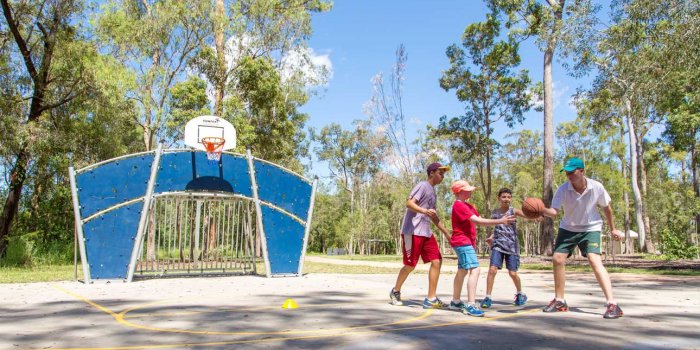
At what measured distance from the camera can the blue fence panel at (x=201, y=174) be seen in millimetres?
11492

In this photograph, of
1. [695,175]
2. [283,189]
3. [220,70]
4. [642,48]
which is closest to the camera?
[283,189]

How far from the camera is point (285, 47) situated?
26.2 m

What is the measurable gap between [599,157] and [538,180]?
6.43 meters

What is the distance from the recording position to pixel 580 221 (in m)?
6.11

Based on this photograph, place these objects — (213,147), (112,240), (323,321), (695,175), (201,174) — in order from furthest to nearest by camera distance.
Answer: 1. (695,175)
2. (213,147)
3. (201,174)
4. (112,240)
5. (323,321)

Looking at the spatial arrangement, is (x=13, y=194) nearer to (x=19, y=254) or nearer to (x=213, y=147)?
(x=19, y=254)

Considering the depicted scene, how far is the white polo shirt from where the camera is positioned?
6.01 m

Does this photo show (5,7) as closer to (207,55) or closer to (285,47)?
(207,55)

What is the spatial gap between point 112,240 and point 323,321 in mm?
Answer: 7012

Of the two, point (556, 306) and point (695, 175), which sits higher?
point (695, 175)

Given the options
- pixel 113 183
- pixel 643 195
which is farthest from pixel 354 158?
pixel 113 183

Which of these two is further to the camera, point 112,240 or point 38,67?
point 38,67

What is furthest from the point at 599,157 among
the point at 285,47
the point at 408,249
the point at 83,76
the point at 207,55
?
the point at 408,249

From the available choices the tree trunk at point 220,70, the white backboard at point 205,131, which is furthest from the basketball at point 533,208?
the tree trunk at point 220,70
